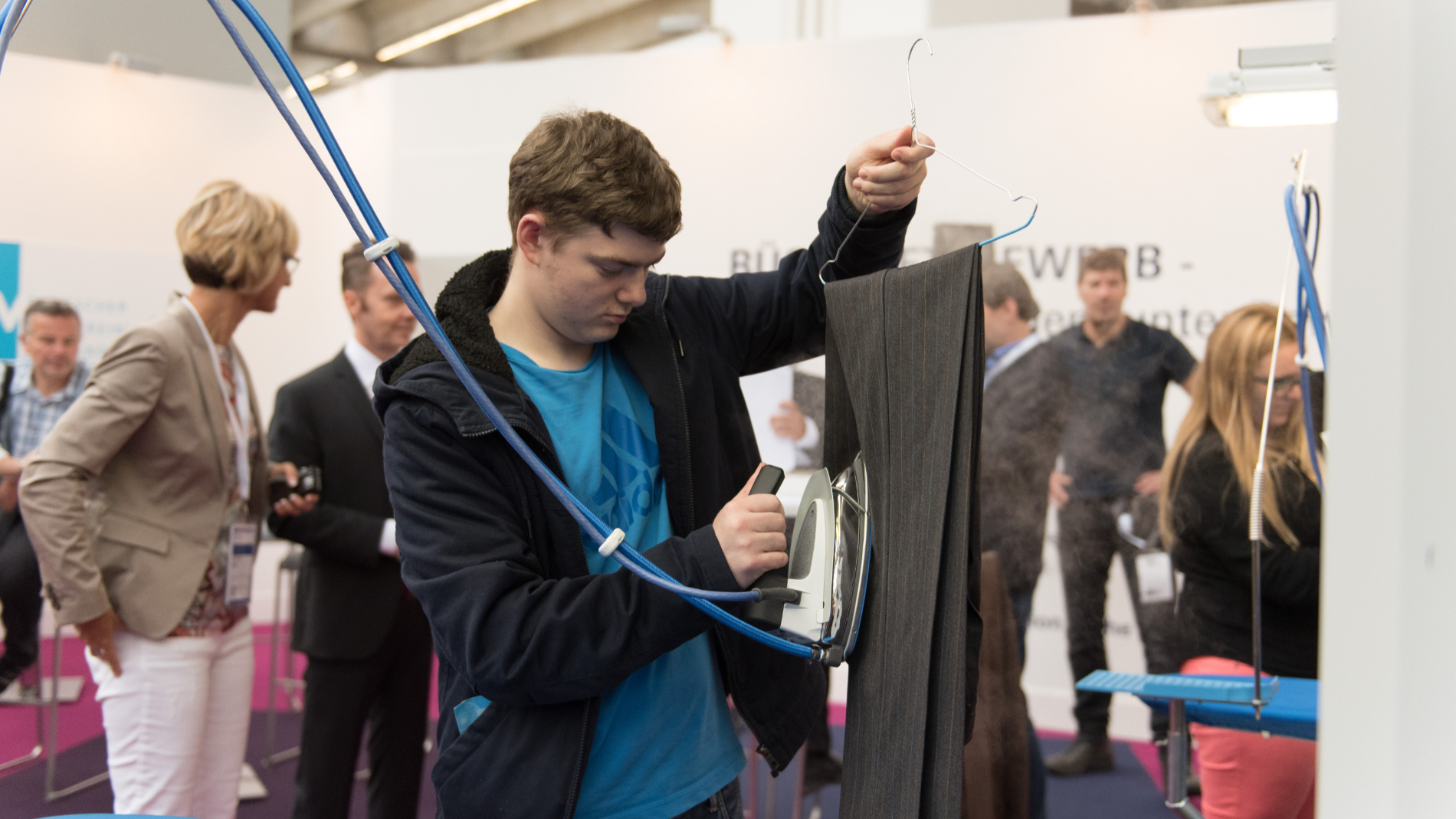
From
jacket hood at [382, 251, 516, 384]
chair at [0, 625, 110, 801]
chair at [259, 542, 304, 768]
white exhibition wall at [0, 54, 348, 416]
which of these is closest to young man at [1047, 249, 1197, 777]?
chair at [259, 542, 304, 768]

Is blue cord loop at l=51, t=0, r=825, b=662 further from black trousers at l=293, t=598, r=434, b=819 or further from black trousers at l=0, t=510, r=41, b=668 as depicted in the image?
black trousers at l=0, t=510, r=41, b=668

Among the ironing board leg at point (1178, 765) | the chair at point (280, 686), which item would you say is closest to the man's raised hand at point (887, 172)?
the ironing board leg at point (1178, 765)

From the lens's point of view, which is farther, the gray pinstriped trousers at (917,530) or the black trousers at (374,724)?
the black trousers at (374,724)

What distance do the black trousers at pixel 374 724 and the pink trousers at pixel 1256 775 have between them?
1.60 meters

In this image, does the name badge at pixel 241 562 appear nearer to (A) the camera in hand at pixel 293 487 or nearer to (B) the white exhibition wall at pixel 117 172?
(A) the camera in hand at pixel 293 487

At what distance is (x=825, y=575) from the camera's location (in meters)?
0.91

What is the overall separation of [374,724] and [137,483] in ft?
2.74

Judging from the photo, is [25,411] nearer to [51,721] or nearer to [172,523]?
[51,721]

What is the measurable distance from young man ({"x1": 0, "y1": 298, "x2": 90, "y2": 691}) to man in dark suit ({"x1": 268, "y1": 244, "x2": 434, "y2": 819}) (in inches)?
68.0

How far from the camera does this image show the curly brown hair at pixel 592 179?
3.38 feet

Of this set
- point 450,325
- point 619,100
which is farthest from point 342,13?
point 450,325

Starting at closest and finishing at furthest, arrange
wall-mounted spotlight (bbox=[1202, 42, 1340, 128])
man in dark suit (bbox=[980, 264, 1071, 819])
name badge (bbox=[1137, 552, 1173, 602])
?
1. wall-mounted spotlight (bbox=[1202, 42, 1340, 128])
2. name badge (bbox=[1137, 552, 1173, 602])
3. man in dark suit (bbox=[980, 264, 1071, 819])

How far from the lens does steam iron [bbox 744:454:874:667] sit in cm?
91

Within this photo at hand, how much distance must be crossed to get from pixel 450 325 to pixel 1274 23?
3.45 meters
